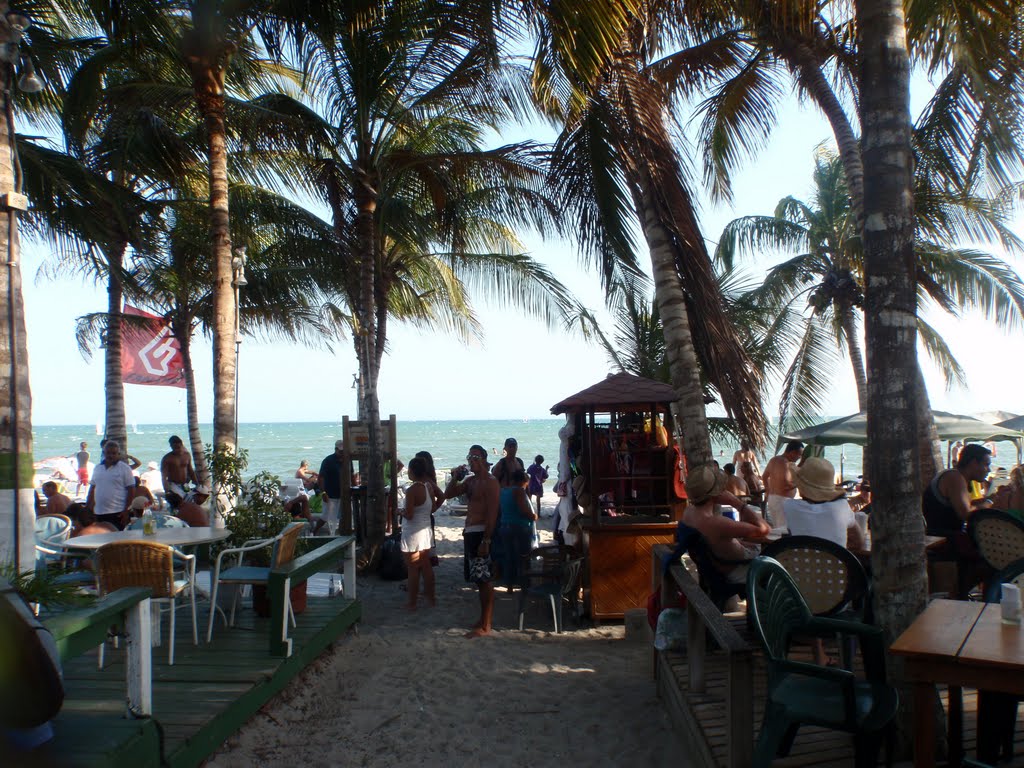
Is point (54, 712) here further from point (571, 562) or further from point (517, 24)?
point (517, 24)

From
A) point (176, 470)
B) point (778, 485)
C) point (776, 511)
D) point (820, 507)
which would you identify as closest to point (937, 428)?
point (778, 485)

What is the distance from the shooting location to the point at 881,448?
3330mm

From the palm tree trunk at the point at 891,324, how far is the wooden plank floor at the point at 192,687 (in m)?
3.16

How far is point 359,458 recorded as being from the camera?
11.2 metres

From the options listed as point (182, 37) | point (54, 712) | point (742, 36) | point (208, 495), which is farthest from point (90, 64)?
point (54, 712)

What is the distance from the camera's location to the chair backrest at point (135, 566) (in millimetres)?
4602

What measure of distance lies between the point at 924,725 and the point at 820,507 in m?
2.65

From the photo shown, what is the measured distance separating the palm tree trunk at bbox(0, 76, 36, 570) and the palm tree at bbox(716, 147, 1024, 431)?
33.4 ft

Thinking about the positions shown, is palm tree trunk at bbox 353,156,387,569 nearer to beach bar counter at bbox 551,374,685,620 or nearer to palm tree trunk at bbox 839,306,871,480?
beach bar counter at bbox 551,374,685,620

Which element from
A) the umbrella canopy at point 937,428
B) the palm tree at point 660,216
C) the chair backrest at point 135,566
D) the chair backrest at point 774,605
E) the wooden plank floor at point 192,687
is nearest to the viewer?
the chair backrest at point 774,605

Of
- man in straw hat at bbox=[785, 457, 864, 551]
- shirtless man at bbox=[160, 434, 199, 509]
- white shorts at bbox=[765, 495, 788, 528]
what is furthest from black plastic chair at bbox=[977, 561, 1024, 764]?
shirtless man at bbox=[160, 434, 199, 509]

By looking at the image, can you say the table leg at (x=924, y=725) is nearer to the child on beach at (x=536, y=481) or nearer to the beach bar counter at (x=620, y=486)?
the beach bar counter at (x=620, y=486)

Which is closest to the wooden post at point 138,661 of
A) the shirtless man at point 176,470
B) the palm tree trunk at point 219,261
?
the palm tree trunk at point 219,261

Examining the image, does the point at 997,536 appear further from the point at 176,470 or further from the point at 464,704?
the point at 176,470
